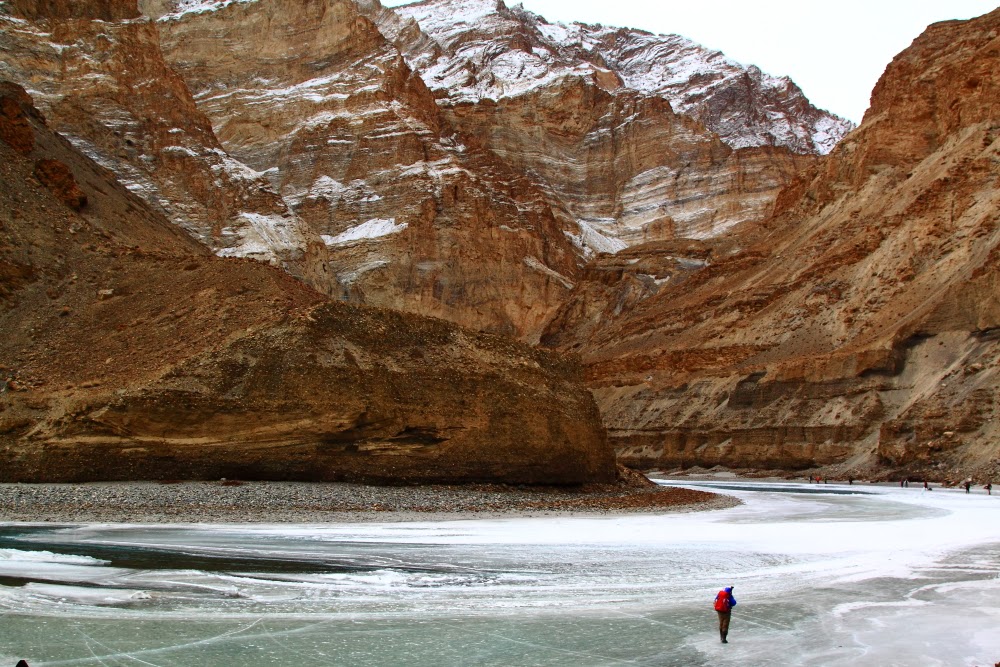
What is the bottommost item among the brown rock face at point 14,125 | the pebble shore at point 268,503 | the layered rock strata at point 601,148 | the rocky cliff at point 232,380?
the pebble shore at point 268,503

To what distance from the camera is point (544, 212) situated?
117750mm

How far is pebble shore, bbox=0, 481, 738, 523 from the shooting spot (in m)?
22.2

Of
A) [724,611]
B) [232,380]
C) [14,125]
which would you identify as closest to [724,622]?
[724,611]

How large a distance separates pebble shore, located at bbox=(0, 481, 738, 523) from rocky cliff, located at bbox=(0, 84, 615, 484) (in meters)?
0.80

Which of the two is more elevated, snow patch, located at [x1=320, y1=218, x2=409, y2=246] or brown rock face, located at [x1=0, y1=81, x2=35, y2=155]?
snow patch, located at [x1=320, y1=218, x2=409, y2=246]

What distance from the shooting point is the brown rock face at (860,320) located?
48094 mm

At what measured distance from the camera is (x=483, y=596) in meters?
14.2

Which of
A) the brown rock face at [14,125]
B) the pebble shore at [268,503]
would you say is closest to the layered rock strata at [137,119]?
the brown rock face at [14,125]

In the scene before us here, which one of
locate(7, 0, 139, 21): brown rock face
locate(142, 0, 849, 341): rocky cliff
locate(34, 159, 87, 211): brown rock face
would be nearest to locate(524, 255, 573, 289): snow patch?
locate(142, 0, 849, 341): rocky cliff

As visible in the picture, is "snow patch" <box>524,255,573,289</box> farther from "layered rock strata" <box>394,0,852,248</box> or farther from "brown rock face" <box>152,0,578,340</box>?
"layered rock strata" <box>394,0,852,248</box>

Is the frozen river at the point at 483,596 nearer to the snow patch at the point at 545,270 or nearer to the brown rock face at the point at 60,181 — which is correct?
the brown rock face at the point at 60,181

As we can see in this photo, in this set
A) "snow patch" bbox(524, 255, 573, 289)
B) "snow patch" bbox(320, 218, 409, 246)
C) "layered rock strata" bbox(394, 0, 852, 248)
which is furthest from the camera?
"layered rock strata" bbox(394, 0, 852, 248)

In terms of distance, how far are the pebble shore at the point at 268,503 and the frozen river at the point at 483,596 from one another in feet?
4.61

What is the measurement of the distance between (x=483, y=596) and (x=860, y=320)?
49931 mm
